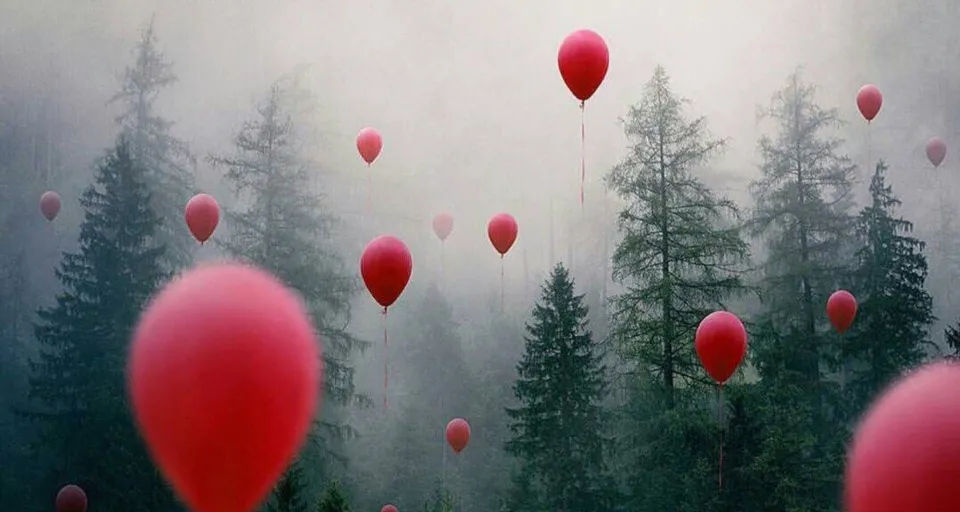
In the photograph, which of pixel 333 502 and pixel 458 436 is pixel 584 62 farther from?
pixel 458 436

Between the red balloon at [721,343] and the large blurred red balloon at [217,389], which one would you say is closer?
the large blurred red balloon at [217,389]

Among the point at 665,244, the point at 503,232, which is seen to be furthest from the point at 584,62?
the point at 503,232

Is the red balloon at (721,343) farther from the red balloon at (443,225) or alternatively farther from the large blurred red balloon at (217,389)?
the red balloon at (443,225)

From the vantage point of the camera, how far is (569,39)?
1373 centimetres

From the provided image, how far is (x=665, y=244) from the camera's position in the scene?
53.1 feet

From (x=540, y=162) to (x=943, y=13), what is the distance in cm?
3481

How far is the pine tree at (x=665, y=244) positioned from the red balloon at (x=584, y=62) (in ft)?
10.8

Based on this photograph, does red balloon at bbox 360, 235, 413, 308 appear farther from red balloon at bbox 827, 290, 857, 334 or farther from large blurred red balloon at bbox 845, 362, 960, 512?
red balloon at bbox 827, 290, 857, 334

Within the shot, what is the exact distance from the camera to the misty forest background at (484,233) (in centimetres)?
1661

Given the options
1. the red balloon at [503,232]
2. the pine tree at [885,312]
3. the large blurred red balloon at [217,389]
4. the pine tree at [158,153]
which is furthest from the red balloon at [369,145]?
the pine tree at [885,312]

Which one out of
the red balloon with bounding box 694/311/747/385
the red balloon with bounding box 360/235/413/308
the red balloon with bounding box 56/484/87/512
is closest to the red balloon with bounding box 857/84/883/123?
the red balloon with bounding box 694/311/747/385

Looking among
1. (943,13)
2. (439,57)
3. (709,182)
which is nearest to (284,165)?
(709,182)

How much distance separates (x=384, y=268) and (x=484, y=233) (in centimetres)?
3975

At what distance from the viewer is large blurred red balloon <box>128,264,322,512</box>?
6898 millimetres
